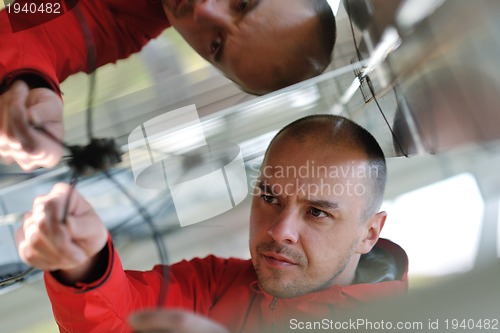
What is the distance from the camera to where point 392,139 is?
46 centimetres

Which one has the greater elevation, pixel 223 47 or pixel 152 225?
pixel 223 47

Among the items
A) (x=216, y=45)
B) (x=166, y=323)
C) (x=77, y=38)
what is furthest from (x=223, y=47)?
(x=166, y=323)

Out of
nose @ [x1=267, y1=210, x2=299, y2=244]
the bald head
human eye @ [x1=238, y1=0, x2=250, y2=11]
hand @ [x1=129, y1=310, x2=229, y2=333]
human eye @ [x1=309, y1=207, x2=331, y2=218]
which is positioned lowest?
hand @ [x1=129, y1=310, x2=229, y2=333]

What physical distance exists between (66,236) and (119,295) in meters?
0.06

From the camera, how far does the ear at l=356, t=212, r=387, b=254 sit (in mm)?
442

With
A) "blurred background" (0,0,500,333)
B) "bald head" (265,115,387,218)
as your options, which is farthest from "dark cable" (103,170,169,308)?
"bald head" (265,115,387,218)

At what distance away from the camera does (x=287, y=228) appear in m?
0.41

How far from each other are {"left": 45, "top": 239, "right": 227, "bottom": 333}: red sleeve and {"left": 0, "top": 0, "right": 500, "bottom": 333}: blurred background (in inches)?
0.8

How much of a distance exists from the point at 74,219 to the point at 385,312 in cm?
24

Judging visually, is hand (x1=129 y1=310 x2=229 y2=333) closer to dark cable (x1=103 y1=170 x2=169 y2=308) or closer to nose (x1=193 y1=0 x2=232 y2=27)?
dark cable (x1=103 y1=170 x2=169 y2=308)

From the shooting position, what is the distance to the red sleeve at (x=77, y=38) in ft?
1.50

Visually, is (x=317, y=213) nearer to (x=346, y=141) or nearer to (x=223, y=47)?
(x=346, y=141)

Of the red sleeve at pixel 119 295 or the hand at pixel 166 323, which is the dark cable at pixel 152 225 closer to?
the red sleeve at pixel 119 295

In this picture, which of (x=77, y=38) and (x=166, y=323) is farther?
(x=77, y=38)
